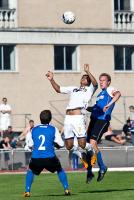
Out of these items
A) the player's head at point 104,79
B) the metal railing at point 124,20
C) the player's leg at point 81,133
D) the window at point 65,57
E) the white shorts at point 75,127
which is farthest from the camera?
the metal railing at point 124,20

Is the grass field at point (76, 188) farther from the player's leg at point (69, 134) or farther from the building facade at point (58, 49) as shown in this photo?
the building facade at point (58, 49)

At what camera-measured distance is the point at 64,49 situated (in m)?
51.6

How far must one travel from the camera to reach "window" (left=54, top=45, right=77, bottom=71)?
51.4 meters

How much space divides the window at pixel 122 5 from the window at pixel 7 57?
251 inches

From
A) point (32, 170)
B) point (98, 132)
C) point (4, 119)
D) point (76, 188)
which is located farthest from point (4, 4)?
point (32, 170)

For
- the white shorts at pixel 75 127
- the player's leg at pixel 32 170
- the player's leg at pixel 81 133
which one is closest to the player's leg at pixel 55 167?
the player's leg at pixel 32 170

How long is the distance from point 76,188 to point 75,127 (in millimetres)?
1454

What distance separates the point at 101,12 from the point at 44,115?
3211 cm

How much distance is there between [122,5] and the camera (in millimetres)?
53469

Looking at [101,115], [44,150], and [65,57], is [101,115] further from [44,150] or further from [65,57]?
[65,57]

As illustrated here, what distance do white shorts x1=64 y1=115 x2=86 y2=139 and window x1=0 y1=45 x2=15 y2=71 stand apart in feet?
82.4

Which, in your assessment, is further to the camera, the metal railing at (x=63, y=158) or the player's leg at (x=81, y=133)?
the metal railing at (x=63, y=158)

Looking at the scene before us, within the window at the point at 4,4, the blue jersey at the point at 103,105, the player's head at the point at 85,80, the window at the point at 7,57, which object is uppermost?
the window at the point at 4,4

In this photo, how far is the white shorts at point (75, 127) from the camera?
79.8 feet
